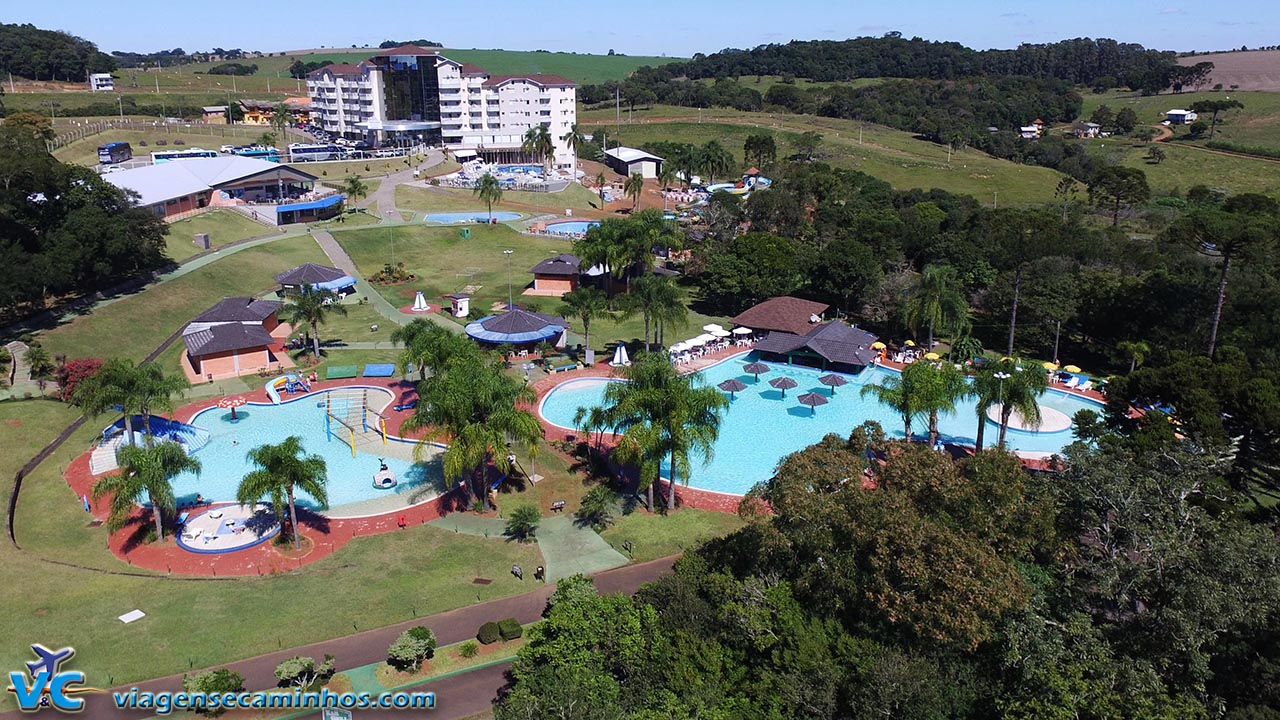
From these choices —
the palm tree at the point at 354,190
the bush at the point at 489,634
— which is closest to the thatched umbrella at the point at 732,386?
the bush at the point at 489,634

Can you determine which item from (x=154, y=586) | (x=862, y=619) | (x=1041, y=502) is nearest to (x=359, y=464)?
(x=154, y=586)

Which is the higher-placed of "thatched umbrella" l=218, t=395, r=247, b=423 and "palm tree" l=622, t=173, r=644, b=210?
"palm tree" l=622, t=173, r=644, b=210

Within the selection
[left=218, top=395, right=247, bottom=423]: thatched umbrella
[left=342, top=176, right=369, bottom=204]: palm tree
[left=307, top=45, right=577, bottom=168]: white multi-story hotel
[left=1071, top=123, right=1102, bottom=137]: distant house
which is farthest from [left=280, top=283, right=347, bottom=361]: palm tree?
[left=1071, top=123, right=1102, bottom=137]: distant house

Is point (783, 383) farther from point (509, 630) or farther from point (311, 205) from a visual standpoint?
point (311, 205)

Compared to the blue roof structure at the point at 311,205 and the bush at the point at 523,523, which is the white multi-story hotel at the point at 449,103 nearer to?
the blue roof structure at the point at 311,205

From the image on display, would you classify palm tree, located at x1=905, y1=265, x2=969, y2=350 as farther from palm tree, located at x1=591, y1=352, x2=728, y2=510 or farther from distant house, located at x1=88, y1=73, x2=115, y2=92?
distant house, located at x1=88, y1=73, x2=115, y2=92

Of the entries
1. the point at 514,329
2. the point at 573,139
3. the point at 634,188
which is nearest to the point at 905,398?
the point at 514,329
